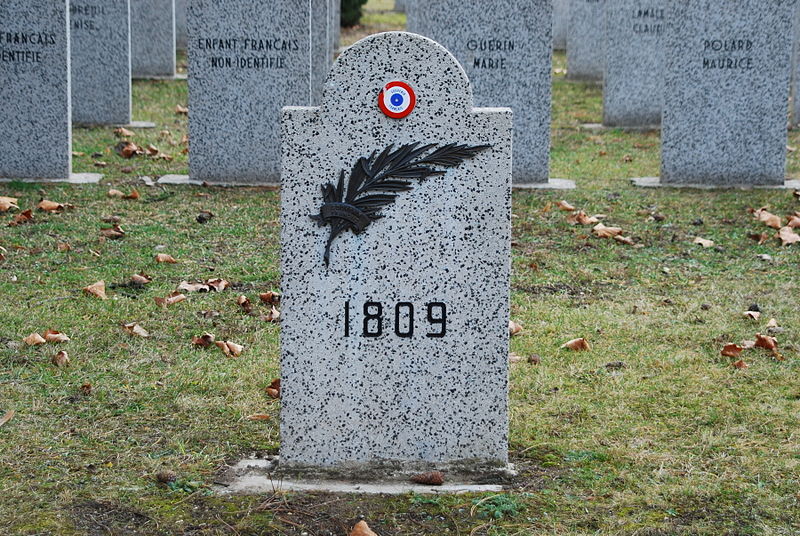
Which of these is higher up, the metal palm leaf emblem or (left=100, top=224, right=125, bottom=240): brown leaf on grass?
the metal palm leaf emblem

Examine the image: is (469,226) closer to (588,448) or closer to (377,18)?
(588,448)

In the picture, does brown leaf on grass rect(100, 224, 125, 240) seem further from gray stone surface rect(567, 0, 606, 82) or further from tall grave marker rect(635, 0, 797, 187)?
gray stone surface rect(567, 0, 606, 82)

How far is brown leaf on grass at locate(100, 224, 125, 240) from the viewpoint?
716cm

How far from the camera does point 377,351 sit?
383cm

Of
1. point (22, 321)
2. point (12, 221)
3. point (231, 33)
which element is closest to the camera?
point (22, 321)

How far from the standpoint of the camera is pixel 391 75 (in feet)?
12.2

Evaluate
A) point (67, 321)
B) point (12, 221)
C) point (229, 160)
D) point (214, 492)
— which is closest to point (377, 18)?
point (229, 160)

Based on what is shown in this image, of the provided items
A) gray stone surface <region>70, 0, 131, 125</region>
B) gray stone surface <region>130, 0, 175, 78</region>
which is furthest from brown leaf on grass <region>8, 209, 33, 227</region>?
gray stone surface <region>130, 0, 175, 78</region>

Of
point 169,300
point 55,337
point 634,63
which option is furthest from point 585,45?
point 55,337

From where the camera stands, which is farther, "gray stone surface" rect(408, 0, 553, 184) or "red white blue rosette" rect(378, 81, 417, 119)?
"gray stone surface" rect(408, 0, 553, 184)

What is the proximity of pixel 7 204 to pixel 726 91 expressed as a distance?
5.38 meters

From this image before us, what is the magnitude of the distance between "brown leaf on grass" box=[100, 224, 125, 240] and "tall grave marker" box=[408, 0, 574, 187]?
3012 millimetres

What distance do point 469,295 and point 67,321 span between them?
2452mm

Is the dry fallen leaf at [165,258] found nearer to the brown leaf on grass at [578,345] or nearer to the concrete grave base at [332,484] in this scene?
the brown leaf on grass at [578,345]
